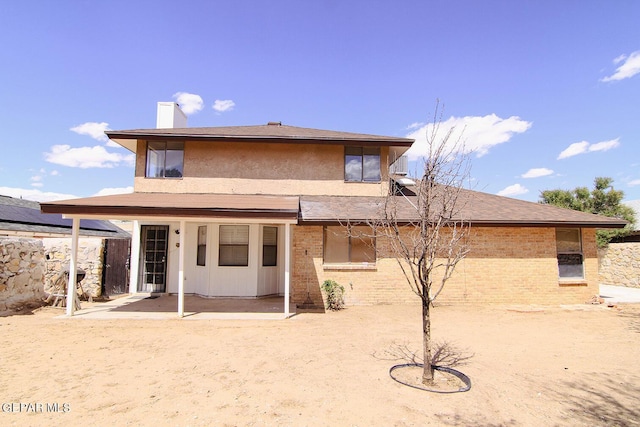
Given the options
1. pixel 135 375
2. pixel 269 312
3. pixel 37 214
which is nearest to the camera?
pixel 135 375

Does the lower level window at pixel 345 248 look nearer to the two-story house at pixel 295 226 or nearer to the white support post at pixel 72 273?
the two-story house at pixel 295 226

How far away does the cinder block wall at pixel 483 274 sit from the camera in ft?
35.5

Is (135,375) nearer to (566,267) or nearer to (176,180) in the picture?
(176,180)

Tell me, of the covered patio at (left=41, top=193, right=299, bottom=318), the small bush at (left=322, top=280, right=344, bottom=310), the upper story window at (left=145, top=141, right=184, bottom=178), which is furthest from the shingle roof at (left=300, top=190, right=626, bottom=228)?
the upper story window at (left=145, top=141, right=184, bottom=178)

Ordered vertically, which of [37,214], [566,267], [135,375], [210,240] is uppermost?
[37,214]

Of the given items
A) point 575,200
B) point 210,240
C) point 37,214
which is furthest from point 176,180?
point 575,200

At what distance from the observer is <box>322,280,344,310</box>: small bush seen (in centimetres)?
1031

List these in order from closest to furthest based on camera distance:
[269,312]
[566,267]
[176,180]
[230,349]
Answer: [230,349] → [269,312] → [566,267] → [176,180]

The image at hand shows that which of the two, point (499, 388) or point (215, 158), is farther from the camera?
point (215, 158)

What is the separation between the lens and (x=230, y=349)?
257 inches

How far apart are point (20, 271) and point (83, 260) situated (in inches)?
86.7

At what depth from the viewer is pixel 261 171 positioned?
13.0 metres

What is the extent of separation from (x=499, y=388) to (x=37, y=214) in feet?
93.3

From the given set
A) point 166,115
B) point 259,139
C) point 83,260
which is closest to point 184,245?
point 259,139
